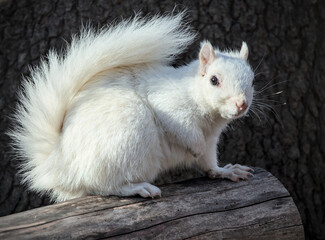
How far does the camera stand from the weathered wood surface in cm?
150

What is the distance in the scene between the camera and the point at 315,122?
2.62m

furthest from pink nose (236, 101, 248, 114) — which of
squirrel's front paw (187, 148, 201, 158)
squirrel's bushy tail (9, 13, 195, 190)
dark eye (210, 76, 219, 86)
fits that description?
squirrel's bushy tail (9, 13, 195, 190)

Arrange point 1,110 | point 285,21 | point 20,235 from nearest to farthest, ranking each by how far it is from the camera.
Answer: point 20,235 < point 1,110 < point 285,21

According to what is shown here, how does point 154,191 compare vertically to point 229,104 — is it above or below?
below

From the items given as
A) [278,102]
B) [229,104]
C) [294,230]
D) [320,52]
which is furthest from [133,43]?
[320,52]

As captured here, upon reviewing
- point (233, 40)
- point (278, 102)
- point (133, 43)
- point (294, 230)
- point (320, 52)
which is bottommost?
point (294, 230)

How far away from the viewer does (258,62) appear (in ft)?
8.18

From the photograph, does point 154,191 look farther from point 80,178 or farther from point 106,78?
point 106,78

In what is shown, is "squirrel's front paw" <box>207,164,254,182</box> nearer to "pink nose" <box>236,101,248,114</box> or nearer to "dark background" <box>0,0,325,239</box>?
"pink nose" <box>236,101,248,114</box>

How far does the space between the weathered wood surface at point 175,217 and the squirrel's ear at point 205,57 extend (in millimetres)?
465

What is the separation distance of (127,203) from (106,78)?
499 millimetres

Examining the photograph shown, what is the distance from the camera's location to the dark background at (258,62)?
2.35 metres

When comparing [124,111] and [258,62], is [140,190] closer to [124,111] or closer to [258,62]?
[124,111]

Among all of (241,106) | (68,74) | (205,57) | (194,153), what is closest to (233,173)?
(194,153)
